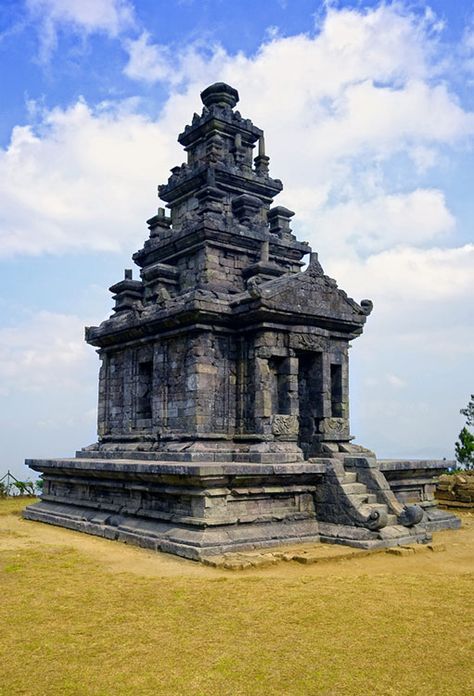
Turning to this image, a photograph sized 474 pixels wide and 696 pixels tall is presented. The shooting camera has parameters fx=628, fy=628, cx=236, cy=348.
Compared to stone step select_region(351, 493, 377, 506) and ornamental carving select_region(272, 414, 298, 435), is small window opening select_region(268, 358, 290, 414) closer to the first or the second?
ornamental carving select_region(272, 414, 298, 435)

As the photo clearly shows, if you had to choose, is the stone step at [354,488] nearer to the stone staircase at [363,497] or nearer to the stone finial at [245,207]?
the stone staircase at [363,497]

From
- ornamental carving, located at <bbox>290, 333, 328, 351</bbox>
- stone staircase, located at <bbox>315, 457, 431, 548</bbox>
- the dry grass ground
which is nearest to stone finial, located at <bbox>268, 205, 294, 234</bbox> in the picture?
ornamental carving, located at <bbox>290, 333, 328, 351</bbox>

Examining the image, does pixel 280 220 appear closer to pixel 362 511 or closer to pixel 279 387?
pixel 279 387

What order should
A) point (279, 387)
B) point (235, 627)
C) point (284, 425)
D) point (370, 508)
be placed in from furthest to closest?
point (279, 387), point (284, 425), point (370, 508), point (235, 627)

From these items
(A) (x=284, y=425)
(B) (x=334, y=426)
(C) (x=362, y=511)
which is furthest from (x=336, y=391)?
(C) (x=362, y=511)

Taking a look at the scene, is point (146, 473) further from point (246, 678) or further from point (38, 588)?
point (246, 678)

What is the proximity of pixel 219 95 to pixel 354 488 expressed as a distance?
1200 cm

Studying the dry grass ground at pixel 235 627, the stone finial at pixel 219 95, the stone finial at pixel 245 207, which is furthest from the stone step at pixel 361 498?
the stone finial at pixel 219 95

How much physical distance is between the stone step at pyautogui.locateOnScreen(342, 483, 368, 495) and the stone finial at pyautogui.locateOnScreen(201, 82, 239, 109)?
11694 millimetres

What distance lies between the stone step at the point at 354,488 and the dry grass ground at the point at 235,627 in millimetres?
1839

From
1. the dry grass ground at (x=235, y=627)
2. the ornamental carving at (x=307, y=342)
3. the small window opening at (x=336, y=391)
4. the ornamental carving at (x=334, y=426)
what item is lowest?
the dry grass ground at (x=235, y=627)

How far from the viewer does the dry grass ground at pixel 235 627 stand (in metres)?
5.50

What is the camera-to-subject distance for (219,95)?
18375 mm

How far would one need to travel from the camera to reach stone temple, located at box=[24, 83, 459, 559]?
12.0m
